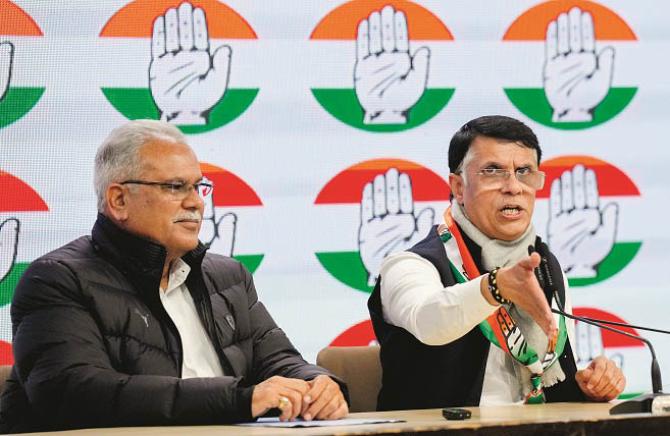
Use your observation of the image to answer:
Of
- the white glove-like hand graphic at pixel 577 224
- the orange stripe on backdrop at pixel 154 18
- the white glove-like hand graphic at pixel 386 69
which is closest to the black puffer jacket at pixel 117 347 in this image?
the orange stripe on backdrop at pixel 154 18

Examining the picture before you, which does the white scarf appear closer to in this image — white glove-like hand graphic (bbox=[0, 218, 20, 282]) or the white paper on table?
the white paper on table

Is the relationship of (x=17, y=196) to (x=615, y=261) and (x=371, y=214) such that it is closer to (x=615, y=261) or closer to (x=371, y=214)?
(x=371, y=214)

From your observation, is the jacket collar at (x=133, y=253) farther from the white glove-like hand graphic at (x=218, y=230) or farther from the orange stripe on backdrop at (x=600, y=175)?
the orange stripe on backdrop at (x=600, y=175)

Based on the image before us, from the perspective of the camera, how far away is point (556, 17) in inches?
161

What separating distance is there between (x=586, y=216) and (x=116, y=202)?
2016 mm

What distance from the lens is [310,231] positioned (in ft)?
12.4

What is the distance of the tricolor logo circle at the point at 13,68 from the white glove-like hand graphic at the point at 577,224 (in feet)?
6.51

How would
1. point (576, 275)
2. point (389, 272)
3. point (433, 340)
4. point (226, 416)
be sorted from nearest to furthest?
point (226, 416) → point (433, 340) → point (389, 272) → point (576, 275)

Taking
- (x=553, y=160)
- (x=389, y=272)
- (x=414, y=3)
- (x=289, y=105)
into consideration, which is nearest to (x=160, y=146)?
(x=389, y=272)

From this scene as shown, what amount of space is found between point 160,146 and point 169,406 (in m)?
0.79

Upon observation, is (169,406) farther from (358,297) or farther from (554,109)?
(554,109)

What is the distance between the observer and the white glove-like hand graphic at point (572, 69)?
13.4 ft

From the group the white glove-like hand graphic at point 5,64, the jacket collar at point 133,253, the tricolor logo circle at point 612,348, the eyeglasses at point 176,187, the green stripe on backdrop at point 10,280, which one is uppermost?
the white glove-like hand graphic at point 5,64

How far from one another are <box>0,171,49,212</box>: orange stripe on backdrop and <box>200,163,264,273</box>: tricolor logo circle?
0.57 metres
